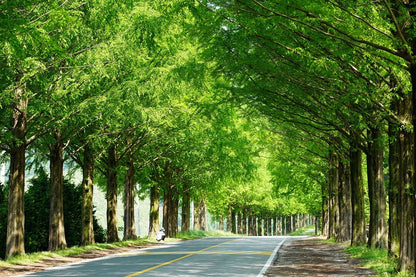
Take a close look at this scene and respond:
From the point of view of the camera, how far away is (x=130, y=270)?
→ 13.9 metres

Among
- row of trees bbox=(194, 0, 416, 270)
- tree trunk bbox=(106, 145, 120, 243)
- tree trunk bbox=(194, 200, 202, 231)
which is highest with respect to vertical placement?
row of trees bbox=(194, 0, 416, 270)

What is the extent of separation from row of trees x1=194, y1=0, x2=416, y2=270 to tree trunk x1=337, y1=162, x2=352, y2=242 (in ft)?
26.0

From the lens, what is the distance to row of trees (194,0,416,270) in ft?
32.1

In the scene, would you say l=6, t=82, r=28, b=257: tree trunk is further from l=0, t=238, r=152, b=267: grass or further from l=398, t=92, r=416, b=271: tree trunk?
l=398, t=92, r=416, b=271: tree trunk

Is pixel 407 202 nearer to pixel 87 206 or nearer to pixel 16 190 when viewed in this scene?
pixel 16 190

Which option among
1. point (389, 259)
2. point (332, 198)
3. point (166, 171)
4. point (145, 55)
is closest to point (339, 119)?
point (389, 259)

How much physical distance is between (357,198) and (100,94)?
11530mm

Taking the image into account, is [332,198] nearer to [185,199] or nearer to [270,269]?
[185,199]

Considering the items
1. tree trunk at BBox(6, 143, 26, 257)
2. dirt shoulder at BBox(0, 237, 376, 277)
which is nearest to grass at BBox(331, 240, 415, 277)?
dirt shoulder at BBox(0, 237, 376, 277)

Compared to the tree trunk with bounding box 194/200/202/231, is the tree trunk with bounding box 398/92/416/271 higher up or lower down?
higher up

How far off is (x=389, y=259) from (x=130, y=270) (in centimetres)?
725

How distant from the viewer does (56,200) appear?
21031 mm

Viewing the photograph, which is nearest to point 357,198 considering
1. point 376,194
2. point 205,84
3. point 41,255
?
point 376,194

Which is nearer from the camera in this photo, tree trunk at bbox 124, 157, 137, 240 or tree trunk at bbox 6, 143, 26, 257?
tree trunk at bbox 6, 143, 26, 257
